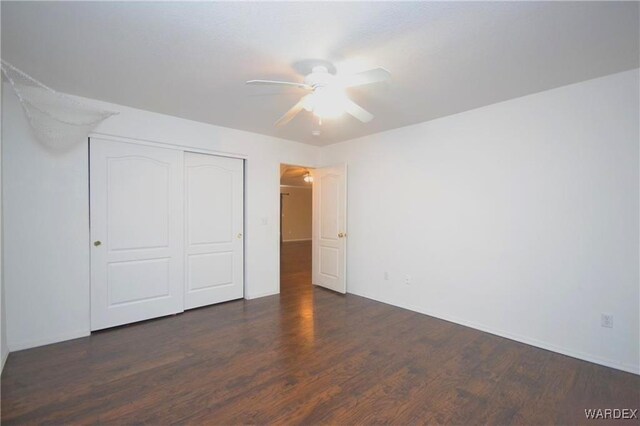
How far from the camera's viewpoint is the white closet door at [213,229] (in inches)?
151

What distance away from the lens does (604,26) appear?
1.83 m

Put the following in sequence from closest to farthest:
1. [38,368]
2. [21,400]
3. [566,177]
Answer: [21,400], [38,368], [566,177]

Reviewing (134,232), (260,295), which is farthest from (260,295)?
(134,232)

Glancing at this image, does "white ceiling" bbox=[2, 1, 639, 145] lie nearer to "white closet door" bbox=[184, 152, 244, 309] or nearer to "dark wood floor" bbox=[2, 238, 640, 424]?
"white closet door" bbox=[184, 152, 244, 309]

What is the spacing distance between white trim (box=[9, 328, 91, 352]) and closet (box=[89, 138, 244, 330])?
0.13m

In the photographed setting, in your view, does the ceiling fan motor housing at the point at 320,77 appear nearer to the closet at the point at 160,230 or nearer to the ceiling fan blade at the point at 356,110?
the ceiling fan blade at the point at 356,110

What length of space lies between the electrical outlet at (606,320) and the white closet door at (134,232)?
173 inches

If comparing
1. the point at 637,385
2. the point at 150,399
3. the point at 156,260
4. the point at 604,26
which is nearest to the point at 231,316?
the point at 156,260

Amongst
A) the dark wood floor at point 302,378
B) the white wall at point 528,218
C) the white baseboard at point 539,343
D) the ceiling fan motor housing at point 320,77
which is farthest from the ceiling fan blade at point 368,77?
the white baseboard at point 539,343

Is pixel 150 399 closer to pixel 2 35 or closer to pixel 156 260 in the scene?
pixel 156 260

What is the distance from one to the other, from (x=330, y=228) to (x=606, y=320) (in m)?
3.38

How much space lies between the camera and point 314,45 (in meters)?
2.02

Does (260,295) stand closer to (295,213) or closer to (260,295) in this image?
(260,295)

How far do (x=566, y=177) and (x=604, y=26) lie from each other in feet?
4.32
